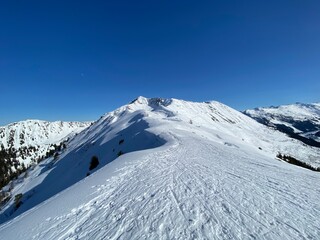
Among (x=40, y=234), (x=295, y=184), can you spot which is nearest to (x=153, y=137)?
(x=295, y=184)

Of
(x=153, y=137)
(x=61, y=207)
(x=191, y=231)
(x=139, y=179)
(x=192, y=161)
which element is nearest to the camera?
(x=191, y=231)

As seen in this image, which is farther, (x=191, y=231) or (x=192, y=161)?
(x=192, y=161)

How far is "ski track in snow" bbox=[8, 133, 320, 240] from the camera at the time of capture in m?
6.74

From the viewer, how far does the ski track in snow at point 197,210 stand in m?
6.74

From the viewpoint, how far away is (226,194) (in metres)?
9.83

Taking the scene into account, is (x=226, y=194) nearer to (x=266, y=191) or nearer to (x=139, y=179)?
(x=266, y=191)

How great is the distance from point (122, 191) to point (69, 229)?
4015 millimetres

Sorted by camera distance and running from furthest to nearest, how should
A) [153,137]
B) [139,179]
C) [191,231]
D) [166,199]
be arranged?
[153,137] < [139,179] < [166,199] < [191,231]

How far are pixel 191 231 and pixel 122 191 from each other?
5.78 meters

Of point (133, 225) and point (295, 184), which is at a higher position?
point (295, 184)

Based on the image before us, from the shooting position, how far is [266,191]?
10203mm

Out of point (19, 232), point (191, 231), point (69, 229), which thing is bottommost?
point (19, 232)

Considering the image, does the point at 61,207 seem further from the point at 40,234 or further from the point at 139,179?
the point at 139,179

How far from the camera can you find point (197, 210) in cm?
820
